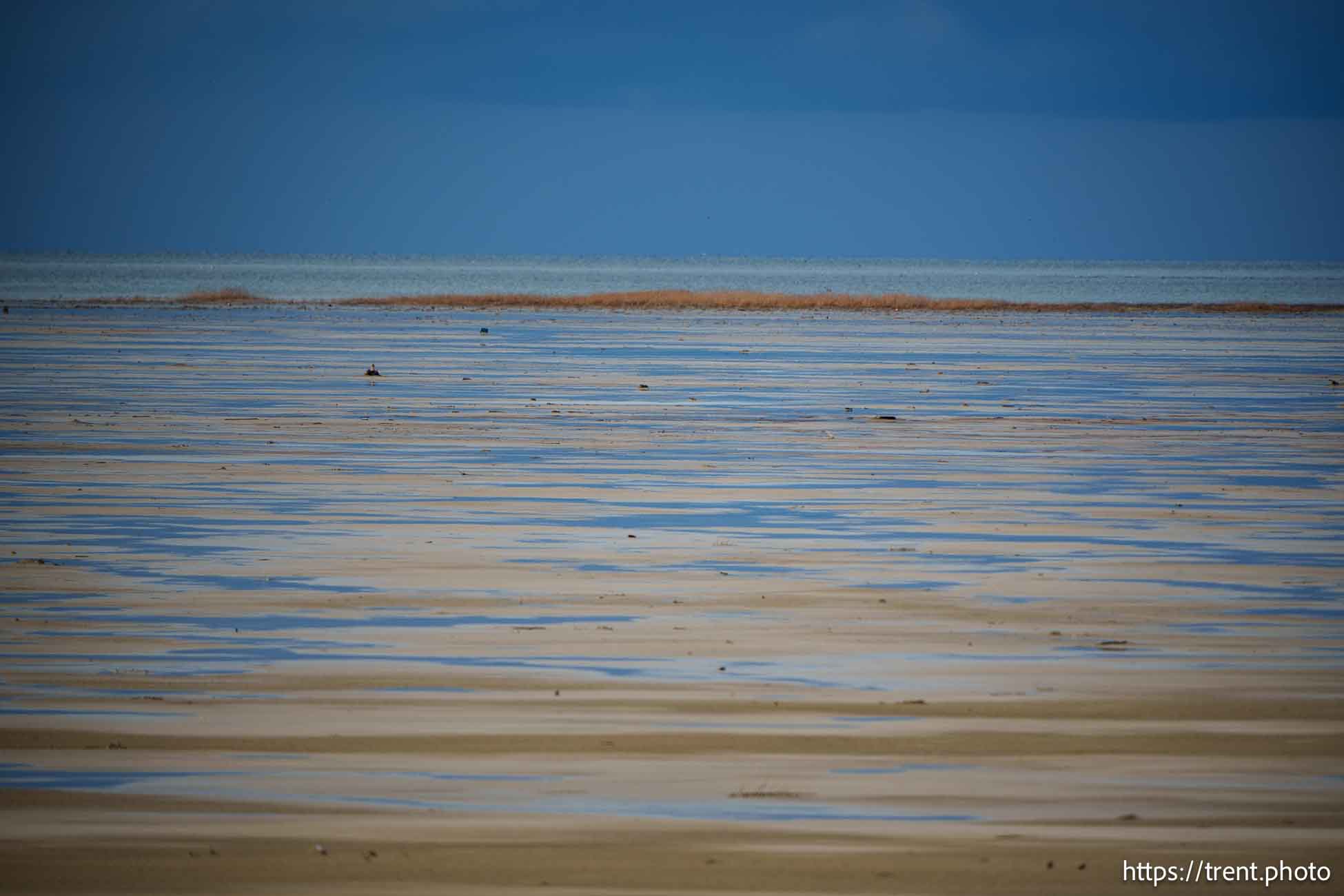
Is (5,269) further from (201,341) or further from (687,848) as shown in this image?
(687,848)

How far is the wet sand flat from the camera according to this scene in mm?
7395

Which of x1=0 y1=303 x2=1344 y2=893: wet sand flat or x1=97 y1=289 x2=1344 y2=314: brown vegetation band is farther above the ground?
x1=97 y1=289 x2=1344 y2=314: brown vegetation band

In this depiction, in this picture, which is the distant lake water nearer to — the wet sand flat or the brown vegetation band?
the brown vegetation band

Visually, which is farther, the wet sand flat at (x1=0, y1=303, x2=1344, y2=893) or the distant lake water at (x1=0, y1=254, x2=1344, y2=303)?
the distant lake water at (x1=0, y1=254, x2=1344, y2=303)

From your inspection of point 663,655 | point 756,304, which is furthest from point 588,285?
point 663,655

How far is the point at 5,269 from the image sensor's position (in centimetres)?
17850

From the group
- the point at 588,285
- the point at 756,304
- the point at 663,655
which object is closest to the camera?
the point at 663,655

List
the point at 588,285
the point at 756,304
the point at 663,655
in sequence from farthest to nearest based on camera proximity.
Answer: the point at 588,285, the point at 756,304, the point at 663,655

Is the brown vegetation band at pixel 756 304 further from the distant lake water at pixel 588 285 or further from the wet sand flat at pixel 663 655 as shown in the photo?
the wet sand flat at pixel 663 655

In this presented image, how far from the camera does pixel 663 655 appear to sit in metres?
11.0

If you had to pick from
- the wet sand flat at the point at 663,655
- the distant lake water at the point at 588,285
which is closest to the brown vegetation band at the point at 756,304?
the distant lake water at the point at 588,285

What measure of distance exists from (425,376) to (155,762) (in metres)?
30.2

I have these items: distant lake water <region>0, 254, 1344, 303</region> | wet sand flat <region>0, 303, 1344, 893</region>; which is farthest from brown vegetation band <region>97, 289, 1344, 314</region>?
wet sand flat <region>0, 303, 1344, 893</region>

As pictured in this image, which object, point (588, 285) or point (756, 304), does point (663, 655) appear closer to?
point (756, 304)
